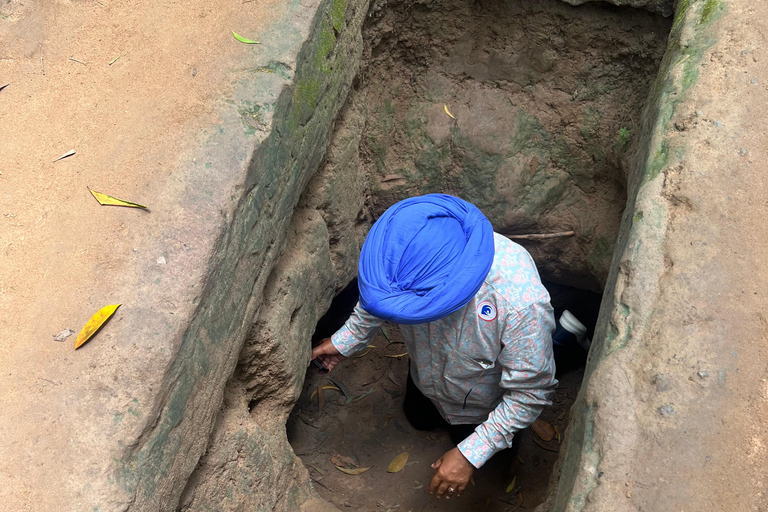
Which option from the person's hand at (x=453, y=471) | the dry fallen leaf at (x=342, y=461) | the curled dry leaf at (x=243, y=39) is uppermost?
the curled dry leaf at (x=243, y=39)

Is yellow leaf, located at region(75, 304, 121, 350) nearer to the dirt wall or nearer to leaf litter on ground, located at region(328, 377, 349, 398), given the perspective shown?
the dirt wall

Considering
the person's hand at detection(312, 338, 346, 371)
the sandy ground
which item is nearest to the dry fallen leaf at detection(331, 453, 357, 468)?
the person's hand at detection(312, 338, 346, 371)

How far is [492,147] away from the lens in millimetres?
3086

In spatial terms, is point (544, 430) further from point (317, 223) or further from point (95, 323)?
point (95, 323)

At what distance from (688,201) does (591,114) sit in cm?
130

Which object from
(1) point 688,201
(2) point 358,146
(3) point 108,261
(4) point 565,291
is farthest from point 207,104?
(4) point 565,291

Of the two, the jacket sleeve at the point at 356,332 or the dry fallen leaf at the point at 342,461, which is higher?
the jacket sleeve at the point at 356,332

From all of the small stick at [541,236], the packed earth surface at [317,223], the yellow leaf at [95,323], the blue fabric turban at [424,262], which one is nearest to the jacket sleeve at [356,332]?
the packed earth surface at [317,223]

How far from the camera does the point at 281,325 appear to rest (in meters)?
2.09

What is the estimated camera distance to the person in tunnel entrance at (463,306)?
186cm

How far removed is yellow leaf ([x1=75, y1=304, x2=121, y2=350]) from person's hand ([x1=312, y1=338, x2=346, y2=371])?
981mm

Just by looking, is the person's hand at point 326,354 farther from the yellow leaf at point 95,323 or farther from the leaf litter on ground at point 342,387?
the yellow leaf at point 95,323

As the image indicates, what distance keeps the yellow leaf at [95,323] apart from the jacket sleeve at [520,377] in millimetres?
1156

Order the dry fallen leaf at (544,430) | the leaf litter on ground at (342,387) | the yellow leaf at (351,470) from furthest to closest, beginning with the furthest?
the leaf litter on ground at (342,387)
the dry fallen leaf at (544,430)
the yellow leaf at (351,470)
